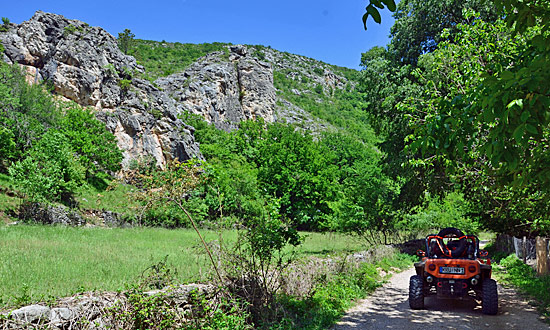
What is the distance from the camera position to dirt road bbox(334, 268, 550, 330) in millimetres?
7234

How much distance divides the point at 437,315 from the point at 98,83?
5217 cm

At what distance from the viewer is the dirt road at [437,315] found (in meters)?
7.23

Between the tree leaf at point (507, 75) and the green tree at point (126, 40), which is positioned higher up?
the green tree at point (126, 40)

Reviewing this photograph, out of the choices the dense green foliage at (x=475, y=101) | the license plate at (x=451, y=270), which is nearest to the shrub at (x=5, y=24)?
the dense green foliage at (x=475, y=101)

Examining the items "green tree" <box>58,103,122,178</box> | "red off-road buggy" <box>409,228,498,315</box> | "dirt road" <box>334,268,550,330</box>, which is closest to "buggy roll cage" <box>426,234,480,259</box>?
"red off-road buggy" <box>409,228,498,315</box>

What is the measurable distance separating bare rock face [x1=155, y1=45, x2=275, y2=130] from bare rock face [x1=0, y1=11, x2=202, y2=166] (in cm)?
1901

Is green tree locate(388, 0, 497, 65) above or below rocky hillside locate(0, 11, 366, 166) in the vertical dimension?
below

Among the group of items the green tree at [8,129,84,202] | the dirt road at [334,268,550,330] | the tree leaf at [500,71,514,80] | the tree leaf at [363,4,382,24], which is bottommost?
the dirt road at [334,268,550,330]

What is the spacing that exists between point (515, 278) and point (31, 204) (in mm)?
29060

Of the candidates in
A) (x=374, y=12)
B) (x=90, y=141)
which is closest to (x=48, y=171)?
(x=90, y=141)

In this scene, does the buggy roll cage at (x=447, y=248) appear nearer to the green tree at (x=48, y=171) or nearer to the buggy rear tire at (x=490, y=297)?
the buggy rear tire at (x=490, y=297)

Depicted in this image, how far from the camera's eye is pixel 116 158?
42.5 metres

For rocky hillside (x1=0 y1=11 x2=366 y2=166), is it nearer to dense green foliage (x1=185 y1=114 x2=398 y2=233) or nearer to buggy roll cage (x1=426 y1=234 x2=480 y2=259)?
dense green foliage (x1=185 y1=114 x2=398 y2=233)

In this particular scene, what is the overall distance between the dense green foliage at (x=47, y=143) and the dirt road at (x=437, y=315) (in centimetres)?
2567
